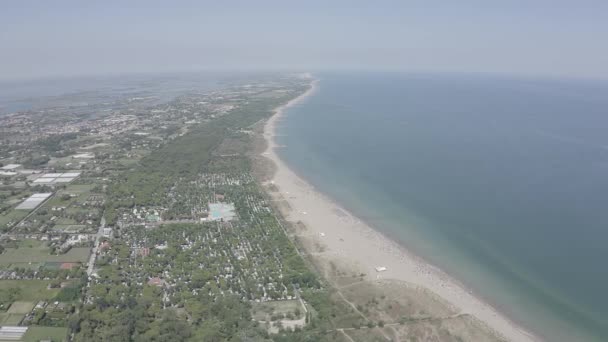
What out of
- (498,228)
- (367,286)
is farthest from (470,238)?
(367,286)

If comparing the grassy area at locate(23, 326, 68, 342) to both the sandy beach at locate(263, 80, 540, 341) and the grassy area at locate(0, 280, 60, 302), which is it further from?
the sandy beach at locate(263, 80, 540, 341)

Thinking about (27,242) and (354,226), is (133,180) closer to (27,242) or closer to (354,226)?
(27,242)

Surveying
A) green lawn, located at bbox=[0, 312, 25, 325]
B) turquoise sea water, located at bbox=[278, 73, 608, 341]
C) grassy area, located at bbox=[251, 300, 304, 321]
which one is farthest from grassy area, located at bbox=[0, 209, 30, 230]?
turquoise sea water, located at bbox=[278, 73, 608, 341]

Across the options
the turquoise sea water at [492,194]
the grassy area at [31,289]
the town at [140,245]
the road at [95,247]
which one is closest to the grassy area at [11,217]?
the town at [140,245]

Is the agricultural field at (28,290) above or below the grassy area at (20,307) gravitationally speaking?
above

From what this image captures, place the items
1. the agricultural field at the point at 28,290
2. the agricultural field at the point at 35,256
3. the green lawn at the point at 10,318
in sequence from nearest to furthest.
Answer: the green lawn at the point at 10,318 < the agricultural field at the point at 28,290 < the agricultural field at the point at 35,256

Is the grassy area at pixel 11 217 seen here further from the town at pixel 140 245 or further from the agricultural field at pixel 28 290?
the agricultural field at pixel 28 290
